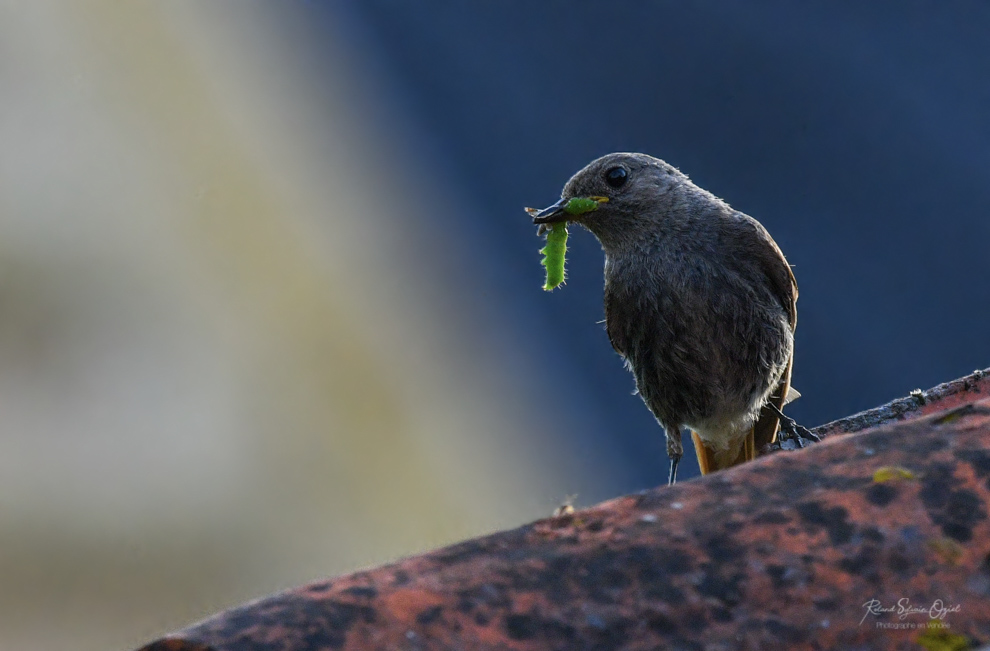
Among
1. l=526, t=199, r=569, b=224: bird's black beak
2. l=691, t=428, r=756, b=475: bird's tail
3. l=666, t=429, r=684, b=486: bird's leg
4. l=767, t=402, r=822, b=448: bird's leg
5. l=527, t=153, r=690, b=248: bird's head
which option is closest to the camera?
l=767, t=402, r=822, b=448: bird's leg

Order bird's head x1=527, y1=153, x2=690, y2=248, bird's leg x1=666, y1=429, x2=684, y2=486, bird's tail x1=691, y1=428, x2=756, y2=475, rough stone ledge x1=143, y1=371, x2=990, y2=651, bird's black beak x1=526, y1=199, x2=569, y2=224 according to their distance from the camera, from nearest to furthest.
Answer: rough stone ledge x1=143, y1=371, x2=990, y2=651, bird's black beak x1=526, y1=199, x2=569, y2=224, bird's head x1=527, y1=153, x2=690, y2=248, bird's leg x1=666, y1=429, x2=684, y2=486, bird's tail x1=691, y1=428, x2=756, y2=475

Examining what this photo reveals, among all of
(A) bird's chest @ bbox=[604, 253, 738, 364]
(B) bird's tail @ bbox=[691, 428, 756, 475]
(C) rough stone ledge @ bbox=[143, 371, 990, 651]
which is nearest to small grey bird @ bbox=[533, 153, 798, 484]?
(A) bird's chest @ bbox=[604, 253, 738, 364]

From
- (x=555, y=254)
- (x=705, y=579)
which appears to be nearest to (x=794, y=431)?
(x=555, y=254)

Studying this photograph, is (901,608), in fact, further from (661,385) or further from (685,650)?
(661,385)

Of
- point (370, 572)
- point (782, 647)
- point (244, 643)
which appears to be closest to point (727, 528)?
point (782, 647)

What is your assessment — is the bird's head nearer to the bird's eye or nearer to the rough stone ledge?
the bird's eye

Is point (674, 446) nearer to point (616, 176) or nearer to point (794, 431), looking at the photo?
point (794, 431)

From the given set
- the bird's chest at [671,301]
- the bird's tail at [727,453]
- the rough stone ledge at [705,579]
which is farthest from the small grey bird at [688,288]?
the rough stone ledge at [705,579]
